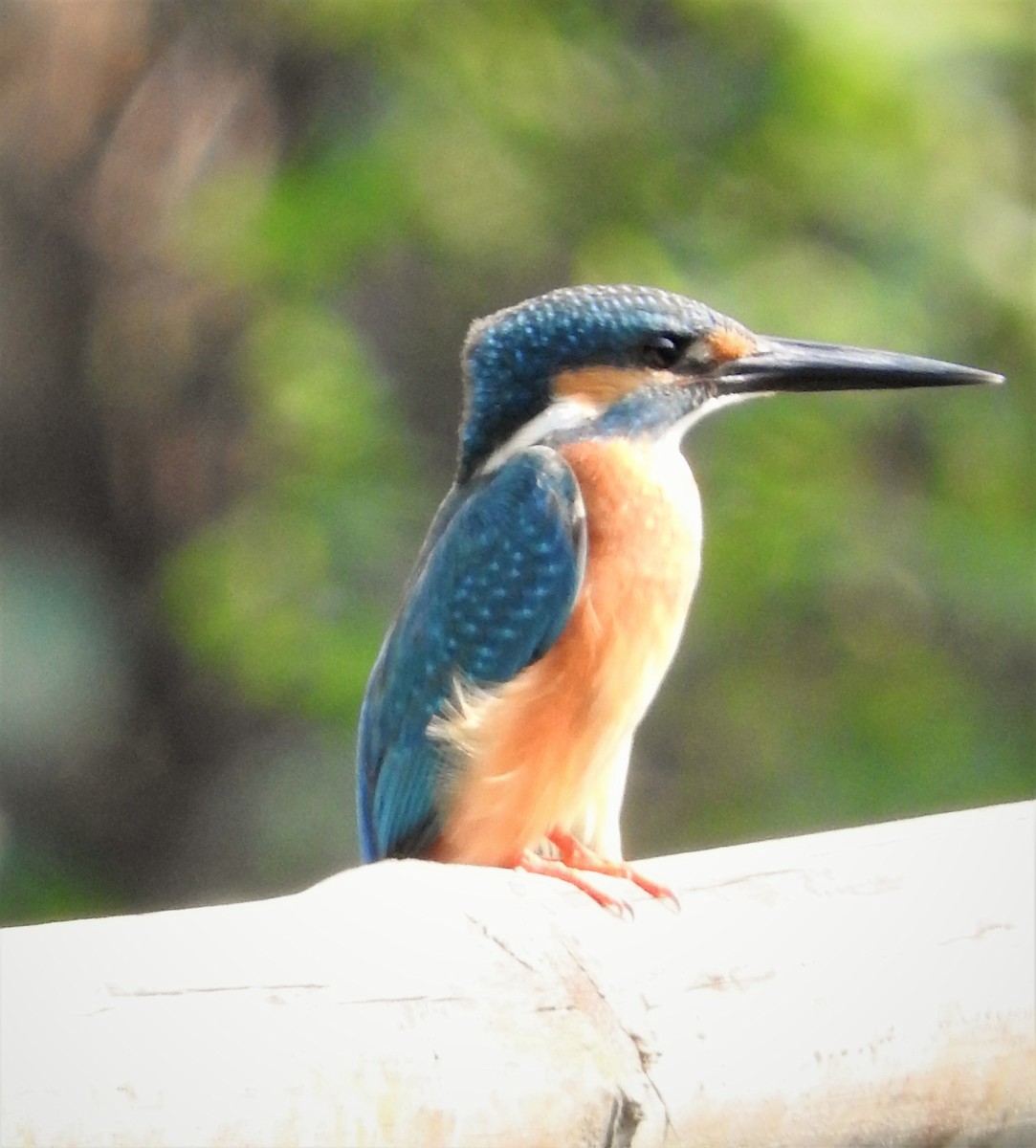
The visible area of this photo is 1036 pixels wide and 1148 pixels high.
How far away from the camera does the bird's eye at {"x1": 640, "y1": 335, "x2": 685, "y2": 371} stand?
4.33 ft

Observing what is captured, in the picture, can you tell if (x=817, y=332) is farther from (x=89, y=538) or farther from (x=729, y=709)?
(x=89, y=538)

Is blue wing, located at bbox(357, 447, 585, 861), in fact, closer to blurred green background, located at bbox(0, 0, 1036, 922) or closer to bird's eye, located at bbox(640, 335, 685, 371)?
bird's eye, located at bbox(640, 335, 685, 371)

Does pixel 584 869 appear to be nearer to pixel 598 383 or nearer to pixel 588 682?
pixel 588 682

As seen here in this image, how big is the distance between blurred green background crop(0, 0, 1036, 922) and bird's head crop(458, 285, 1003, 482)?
2.09 feet

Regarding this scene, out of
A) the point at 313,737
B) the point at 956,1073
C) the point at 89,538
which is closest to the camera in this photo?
the point at 956,1073

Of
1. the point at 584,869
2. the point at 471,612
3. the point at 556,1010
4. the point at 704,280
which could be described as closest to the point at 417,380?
the point at 704,280

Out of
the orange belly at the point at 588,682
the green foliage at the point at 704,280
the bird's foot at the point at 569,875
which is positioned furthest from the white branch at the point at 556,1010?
the green foliage at the point at 704,280

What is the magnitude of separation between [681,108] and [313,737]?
Answer: 2.76 feet

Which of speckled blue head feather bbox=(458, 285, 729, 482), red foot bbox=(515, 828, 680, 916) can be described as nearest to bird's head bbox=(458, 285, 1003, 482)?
speckled blue head feather bbox=(458, 285, 729, 482)

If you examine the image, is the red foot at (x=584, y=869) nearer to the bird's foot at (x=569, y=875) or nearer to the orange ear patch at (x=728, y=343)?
the bird's foot at (x=569, y=875)

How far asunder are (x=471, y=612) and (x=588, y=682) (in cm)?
10

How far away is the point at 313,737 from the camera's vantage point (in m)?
2.23

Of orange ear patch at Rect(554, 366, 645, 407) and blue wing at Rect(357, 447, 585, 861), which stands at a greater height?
orange ear patch at Rect(554, 366, 645, 407)

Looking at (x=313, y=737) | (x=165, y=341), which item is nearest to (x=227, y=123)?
(x=165, y=341)
